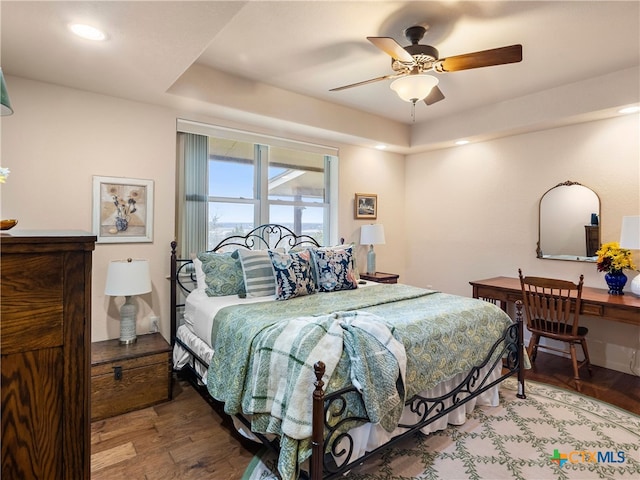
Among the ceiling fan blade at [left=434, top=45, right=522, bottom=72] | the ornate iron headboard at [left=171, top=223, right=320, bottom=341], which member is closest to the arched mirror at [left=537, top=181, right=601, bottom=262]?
the ceiling fan blade at [left=434, top=45, right=522, bottom=72]

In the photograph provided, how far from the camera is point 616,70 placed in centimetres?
312

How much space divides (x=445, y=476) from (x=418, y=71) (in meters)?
2.57

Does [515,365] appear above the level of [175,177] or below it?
below

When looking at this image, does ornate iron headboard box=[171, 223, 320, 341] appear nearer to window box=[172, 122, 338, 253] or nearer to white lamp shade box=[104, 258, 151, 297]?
window box=[172, 122, 338, 253]

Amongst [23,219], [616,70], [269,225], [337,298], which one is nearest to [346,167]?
[269,225]

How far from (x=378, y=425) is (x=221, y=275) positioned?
1.74 meters

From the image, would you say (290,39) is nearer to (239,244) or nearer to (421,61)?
(421,61)

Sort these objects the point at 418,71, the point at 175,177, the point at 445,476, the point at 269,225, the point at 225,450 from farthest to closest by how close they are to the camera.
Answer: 1. the point at 269,225
2. the point at 175,177
3. the point at 418,71
4. the point at 225,450
5. the point at 445,476

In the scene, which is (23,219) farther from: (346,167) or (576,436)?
(576,436)

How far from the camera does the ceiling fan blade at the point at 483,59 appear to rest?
2.13m

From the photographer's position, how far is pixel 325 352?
1718mm

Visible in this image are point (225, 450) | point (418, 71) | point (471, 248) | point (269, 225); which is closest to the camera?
point (225, 450)

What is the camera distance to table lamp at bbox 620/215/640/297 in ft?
9.85

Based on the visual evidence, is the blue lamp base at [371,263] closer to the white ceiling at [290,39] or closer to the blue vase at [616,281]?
the white ceiling at [290,39]
